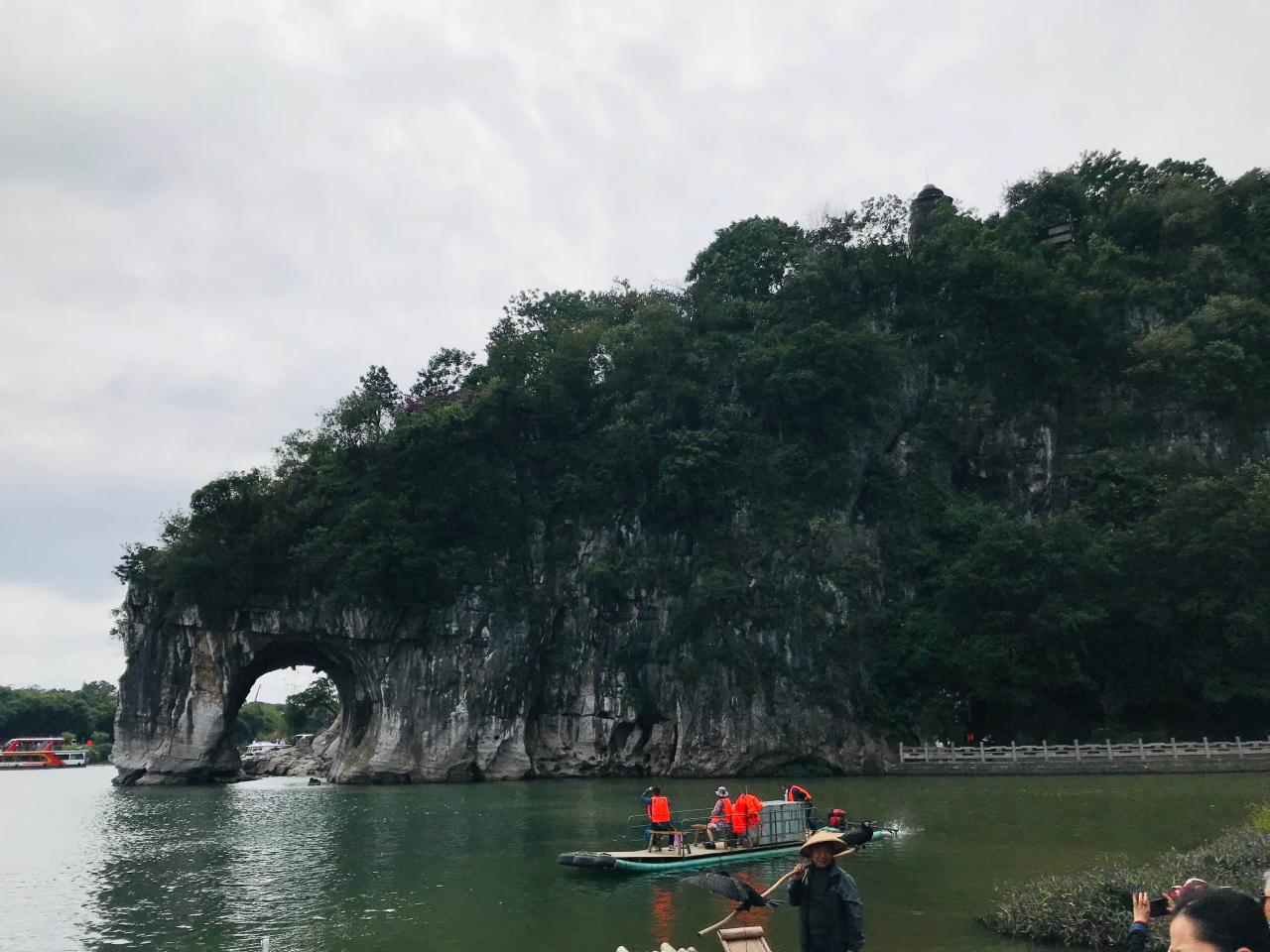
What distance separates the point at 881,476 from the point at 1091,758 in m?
15.5

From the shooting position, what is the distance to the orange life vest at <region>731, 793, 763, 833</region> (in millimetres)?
18672

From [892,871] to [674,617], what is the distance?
26.1 metres

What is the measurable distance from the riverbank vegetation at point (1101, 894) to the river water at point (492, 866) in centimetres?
48

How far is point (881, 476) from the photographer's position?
44.6 meters

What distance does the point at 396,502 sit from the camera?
Answer: 142 ft

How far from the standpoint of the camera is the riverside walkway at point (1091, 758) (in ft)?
104

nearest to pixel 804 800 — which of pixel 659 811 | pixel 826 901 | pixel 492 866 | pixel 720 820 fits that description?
pixel 720 820

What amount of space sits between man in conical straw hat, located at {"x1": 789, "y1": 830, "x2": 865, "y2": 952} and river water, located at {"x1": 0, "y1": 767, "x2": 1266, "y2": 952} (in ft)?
17.4

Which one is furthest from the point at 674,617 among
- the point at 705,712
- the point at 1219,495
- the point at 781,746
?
the point at 1219,495

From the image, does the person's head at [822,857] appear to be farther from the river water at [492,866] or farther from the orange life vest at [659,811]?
the orange life vest at [659,811]

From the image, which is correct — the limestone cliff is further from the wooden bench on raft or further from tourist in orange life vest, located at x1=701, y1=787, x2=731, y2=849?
the wooden bench on raft

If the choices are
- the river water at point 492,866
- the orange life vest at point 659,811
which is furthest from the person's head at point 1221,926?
the orange life vest at point 659,811

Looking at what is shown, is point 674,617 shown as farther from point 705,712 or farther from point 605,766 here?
point 605,766

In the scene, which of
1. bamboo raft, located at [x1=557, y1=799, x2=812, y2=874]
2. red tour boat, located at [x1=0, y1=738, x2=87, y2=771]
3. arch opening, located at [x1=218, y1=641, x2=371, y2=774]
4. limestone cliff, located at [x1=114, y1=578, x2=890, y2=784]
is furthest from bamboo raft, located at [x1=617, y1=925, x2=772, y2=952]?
red tour boat, located at [x1=0, y1=738, x2=87, y2=771]
